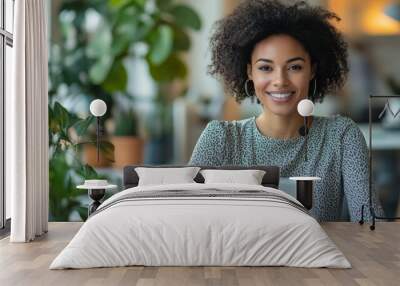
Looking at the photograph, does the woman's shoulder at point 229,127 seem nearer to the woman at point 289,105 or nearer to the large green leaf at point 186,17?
the woman at point 289,105

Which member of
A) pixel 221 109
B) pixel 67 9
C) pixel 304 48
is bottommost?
pixel 221 109

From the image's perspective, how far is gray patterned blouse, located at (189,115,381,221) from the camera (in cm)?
605

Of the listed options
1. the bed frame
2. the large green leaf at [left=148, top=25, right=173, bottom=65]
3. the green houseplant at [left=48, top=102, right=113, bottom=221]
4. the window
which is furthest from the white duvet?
the large green leaf at [left=148, top=25, right=173, bottom=65]

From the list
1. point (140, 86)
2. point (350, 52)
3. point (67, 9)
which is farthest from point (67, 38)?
point (350, 52)

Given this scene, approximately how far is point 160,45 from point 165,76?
34 cm

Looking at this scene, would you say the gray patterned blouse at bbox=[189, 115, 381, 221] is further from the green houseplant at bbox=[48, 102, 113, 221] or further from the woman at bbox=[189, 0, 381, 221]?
the green houseplant at bbox=[48, 102, 113, 221]

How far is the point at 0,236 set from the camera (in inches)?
213

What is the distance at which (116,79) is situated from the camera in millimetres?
7023

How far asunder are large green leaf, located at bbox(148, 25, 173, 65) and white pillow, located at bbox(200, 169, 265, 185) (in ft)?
5.38

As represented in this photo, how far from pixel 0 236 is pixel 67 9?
2805mm

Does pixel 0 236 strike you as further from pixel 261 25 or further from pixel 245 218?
pixel 261 25

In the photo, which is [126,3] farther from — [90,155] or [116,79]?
[90,155]

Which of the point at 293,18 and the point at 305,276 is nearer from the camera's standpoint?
the point at 305,276

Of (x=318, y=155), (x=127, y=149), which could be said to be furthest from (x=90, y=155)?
(x=318, y=155)
